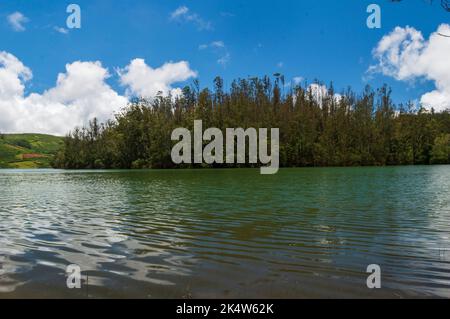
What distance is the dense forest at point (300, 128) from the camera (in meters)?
134

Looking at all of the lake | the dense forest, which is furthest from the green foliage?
the lake

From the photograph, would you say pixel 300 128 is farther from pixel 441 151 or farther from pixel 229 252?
pixel 229 252

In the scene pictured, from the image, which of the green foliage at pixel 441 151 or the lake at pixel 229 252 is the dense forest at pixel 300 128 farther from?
the lake at pixel 229 252

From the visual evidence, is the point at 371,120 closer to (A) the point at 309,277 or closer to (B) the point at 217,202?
(B) the point at 217,202

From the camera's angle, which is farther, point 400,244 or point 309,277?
point 400,244

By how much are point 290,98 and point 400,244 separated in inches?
6046

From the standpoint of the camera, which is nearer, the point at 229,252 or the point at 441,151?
the point at 229,252

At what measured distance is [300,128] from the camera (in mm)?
139000

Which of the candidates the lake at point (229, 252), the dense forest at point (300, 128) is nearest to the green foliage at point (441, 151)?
the dense forest at point (300, 128)

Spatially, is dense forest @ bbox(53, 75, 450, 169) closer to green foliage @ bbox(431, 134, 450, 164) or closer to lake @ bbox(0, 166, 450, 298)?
green foliage @ bbox(431, 134, 450, 164)

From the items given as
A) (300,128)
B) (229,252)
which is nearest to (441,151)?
(300,128)

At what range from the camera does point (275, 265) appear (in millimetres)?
9797

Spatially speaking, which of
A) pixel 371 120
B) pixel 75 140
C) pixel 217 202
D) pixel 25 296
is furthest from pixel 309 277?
pixel 75 140

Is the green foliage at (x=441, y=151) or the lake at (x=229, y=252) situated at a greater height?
the green foliage at (x=441, y=151)
